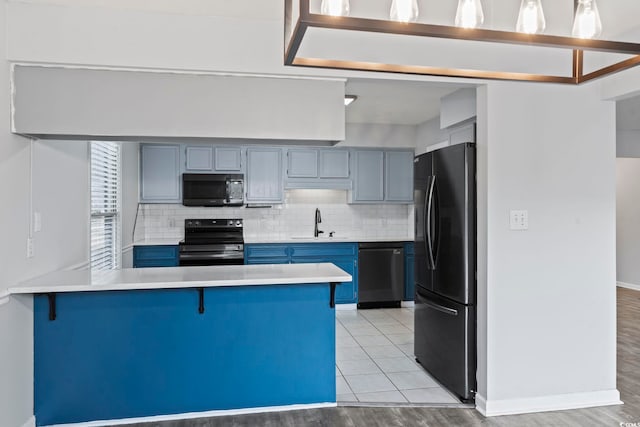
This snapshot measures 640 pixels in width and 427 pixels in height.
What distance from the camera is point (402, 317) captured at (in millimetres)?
5344

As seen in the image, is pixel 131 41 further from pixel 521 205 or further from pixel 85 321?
pixel 521 205

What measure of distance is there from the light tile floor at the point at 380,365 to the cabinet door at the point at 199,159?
99.9 inches

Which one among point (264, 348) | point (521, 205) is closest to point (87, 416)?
point (264, 348)

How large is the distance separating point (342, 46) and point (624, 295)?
6362mm

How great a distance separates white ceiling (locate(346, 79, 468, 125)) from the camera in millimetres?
4371

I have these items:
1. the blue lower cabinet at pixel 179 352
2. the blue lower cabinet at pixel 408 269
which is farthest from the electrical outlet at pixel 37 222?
the blue lower cabinet at pixel 408 269

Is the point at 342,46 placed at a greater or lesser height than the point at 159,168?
greater

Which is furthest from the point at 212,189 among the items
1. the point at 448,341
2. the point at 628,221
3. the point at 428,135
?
the point at 628,221

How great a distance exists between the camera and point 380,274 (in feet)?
18.8

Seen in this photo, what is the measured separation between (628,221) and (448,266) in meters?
5.91

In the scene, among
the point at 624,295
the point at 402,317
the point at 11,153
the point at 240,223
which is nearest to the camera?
the point at 11,153

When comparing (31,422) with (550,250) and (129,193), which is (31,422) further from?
(550,250)

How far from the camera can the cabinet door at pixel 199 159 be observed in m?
5.56

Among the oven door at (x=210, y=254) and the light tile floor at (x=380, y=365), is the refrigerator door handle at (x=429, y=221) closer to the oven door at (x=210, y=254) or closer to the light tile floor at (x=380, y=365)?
the light tile floor at (x=380, y=365)
